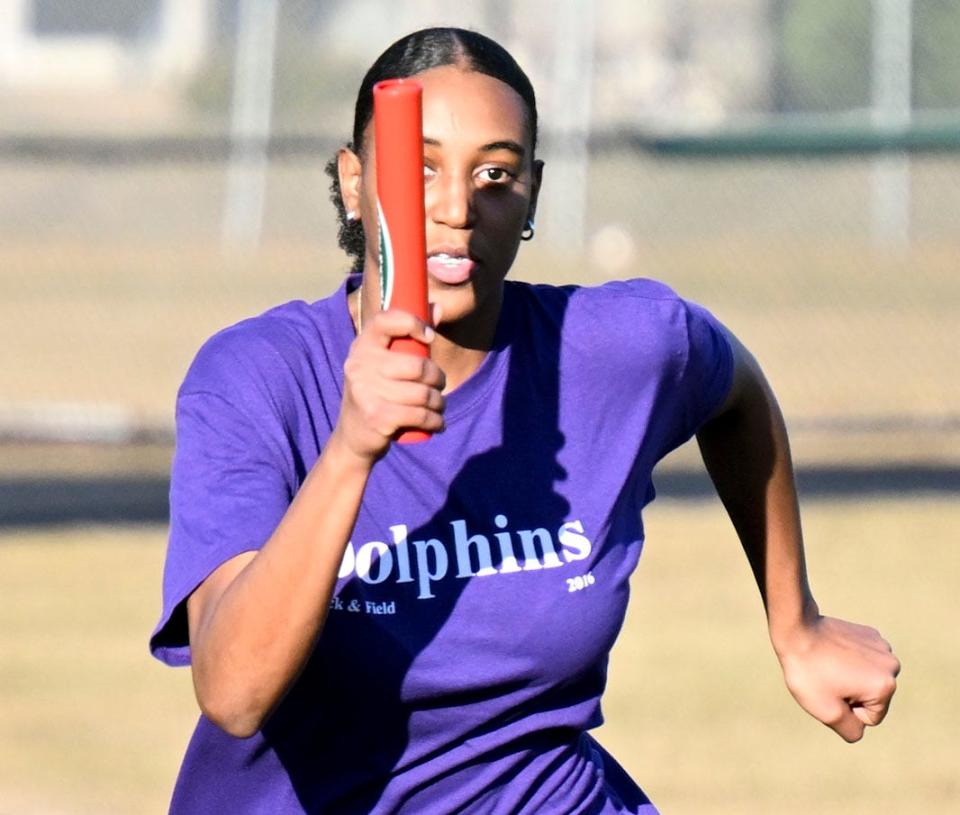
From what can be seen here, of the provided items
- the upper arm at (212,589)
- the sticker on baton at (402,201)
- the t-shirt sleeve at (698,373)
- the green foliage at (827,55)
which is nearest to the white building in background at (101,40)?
the green foliage at (827,55)

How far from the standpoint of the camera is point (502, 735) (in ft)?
8.98

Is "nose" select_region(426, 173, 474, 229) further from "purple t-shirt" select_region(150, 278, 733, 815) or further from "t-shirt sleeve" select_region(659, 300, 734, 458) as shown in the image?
"t-shirt sleeve" select_region(659, 300, 734, 458)

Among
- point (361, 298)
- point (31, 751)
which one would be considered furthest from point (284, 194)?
point (361, 298)

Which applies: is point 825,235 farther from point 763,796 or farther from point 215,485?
point 215,485

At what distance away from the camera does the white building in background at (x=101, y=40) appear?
17078mm

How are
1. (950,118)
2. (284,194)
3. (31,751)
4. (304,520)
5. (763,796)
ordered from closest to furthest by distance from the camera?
(304,520), (763,796), (31,751), (950,118), (284,194)

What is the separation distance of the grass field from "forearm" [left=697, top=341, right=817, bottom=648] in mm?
2552

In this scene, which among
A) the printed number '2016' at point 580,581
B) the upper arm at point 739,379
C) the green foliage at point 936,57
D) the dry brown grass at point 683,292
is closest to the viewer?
the printed number '2016' at point 580,581

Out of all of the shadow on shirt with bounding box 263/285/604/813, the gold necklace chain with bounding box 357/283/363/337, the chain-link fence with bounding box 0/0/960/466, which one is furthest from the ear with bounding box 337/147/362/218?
the chain-link fence with bounding box 0/0/960/466

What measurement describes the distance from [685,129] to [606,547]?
11.7 meters

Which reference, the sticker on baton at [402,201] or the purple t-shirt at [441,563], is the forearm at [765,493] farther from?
the sticker on baton at [402,201]

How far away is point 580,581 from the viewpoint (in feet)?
9.02

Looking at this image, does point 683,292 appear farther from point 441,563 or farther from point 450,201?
point 450,201

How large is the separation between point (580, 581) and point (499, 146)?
0.63m
